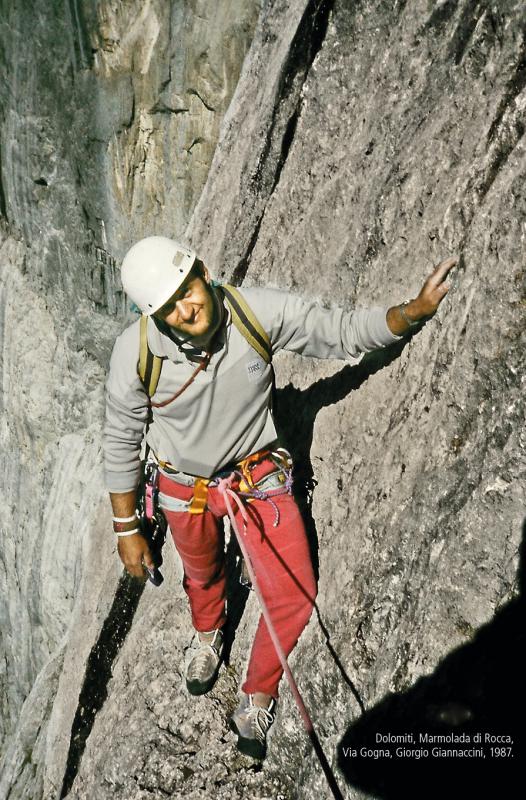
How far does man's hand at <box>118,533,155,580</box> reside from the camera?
4145 mm

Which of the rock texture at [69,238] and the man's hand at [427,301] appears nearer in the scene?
the man's hand at [427,301]

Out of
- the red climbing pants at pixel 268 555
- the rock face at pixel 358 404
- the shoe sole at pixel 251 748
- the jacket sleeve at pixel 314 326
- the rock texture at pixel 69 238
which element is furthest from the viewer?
the rock texture at pixel 69 238

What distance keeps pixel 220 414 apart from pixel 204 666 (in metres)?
2.18

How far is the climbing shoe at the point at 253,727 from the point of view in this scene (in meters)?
3.95

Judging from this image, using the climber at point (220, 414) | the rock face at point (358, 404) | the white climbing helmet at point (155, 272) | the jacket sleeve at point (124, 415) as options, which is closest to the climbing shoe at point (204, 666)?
the rock face at point (358, 404)

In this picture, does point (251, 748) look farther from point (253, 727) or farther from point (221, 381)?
point (221, 381)

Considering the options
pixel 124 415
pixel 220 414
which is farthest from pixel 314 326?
pixel 124 415

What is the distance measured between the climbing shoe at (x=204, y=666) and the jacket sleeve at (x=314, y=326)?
97.7 inches

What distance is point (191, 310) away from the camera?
331cm

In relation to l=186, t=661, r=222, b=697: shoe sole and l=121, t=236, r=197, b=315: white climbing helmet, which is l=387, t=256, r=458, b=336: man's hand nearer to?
l=121, t=236, r=197, b=315: white climbing helmet

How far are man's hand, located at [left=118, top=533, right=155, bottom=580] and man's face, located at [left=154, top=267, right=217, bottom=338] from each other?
1.65 m

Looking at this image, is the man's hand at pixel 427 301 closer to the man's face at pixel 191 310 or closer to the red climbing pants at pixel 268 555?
the man's face at pixel 191 310

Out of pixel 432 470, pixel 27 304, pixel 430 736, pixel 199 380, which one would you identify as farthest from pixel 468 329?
pixel 27 304

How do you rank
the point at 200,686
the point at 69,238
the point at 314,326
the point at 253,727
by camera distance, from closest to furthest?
the point at 314,326
the point at 253,727
the point at 200,686
the point at 69,238
